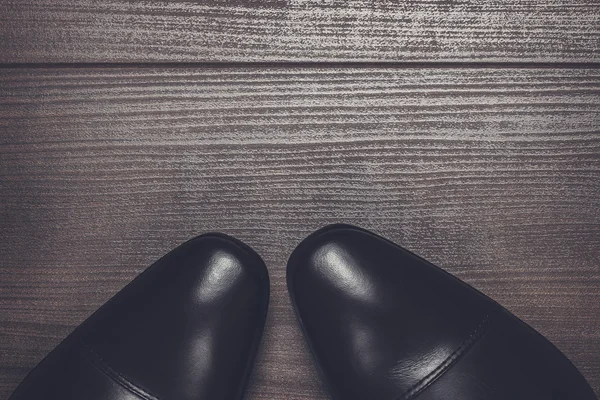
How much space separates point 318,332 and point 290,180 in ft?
0.58

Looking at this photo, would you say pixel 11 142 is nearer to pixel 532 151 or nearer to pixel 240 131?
pixel 240 131

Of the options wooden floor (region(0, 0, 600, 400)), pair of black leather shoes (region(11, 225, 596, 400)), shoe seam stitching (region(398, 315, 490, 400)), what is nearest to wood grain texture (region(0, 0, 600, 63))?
wooden floor (region(0, 0, 600, 400))

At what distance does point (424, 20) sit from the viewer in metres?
0.64

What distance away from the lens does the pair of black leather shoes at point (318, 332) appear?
1.95 feet

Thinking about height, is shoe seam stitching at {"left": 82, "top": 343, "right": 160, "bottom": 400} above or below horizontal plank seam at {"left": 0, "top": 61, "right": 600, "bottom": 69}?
below

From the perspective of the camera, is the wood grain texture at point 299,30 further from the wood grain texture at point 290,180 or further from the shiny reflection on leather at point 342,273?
the shiny reflection on leather at point 342,273

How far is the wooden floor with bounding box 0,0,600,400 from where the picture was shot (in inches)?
25.3

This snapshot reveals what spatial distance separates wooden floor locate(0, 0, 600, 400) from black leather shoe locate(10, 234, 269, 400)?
4 centimetres

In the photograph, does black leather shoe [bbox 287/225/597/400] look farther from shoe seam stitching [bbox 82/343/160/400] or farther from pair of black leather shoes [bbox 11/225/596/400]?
shoe seam stitching [bbox 82/343/160/400]

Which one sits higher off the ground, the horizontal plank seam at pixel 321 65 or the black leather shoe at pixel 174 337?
the horizontal plank seam at pixel 321 65

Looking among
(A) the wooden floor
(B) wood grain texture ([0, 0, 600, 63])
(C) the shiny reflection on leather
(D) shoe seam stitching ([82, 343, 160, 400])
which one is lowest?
(D) shoe seam stitching ([82, 343, 160, 400])

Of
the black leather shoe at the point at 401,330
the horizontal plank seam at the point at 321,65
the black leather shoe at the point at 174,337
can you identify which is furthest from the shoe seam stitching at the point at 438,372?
the horizontal plank seam at the point at 321,65

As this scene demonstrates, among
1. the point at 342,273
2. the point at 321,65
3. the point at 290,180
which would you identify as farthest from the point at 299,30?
the point at 342,273

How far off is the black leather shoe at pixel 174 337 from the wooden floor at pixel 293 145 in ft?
0.12
